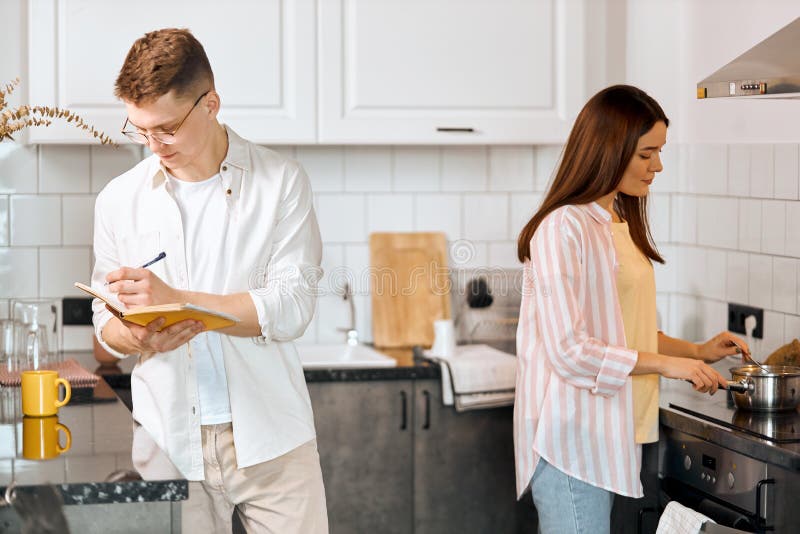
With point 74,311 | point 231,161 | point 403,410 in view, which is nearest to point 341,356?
point 403,410

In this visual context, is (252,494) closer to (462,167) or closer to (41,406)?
(41,406)

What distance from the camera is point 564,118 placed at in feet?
11.7

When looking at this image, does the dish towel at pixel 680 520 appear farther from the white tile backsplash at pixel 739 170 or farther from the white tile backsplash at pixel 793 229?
the white tile backsplash at pixel 739 170

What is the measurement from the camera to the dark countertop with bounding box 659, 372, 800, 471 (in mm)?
2283

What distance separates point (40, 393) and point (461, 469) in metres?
1.50

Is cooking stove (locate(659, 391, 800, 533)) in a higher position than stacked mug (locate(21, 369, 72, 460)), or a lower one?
lower

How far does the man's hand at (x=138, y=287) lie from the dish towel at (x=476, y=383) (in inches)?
56.8

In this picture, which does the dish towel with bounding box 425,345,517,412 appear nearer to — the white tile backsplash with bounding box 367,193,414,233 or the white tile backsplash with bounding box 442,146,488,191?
the white tile backsplash with bounding box 367,193,414,233

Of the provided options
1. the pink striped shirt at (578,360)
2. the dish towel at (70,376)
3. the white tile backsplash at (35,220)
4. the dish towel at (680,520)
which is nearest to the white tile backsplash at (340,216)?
the white tile backsplash at (35,220)

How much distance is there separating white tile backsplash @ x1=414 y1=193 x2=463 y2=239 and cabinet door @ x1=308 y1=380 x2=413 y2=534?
2.61 feet

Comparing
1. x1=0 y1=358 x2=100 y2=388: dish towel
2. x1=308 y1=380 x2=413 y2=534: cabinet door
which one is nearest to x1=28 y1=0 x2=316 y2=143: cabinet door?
x1=0 y1=358 x2=100 y2=388: dish towel

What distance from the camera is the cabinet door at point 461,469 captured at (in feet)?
10.9

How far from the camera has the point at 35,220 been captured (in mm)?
3678

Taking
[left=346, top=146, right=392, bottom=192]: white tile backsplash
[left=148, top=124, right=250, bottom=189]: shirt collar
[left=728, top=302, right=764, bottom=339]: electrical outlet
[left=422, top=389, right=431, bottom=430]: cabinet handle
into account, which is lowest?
[left=422, top=389, right=431, bottom=430]: cabinet handle
